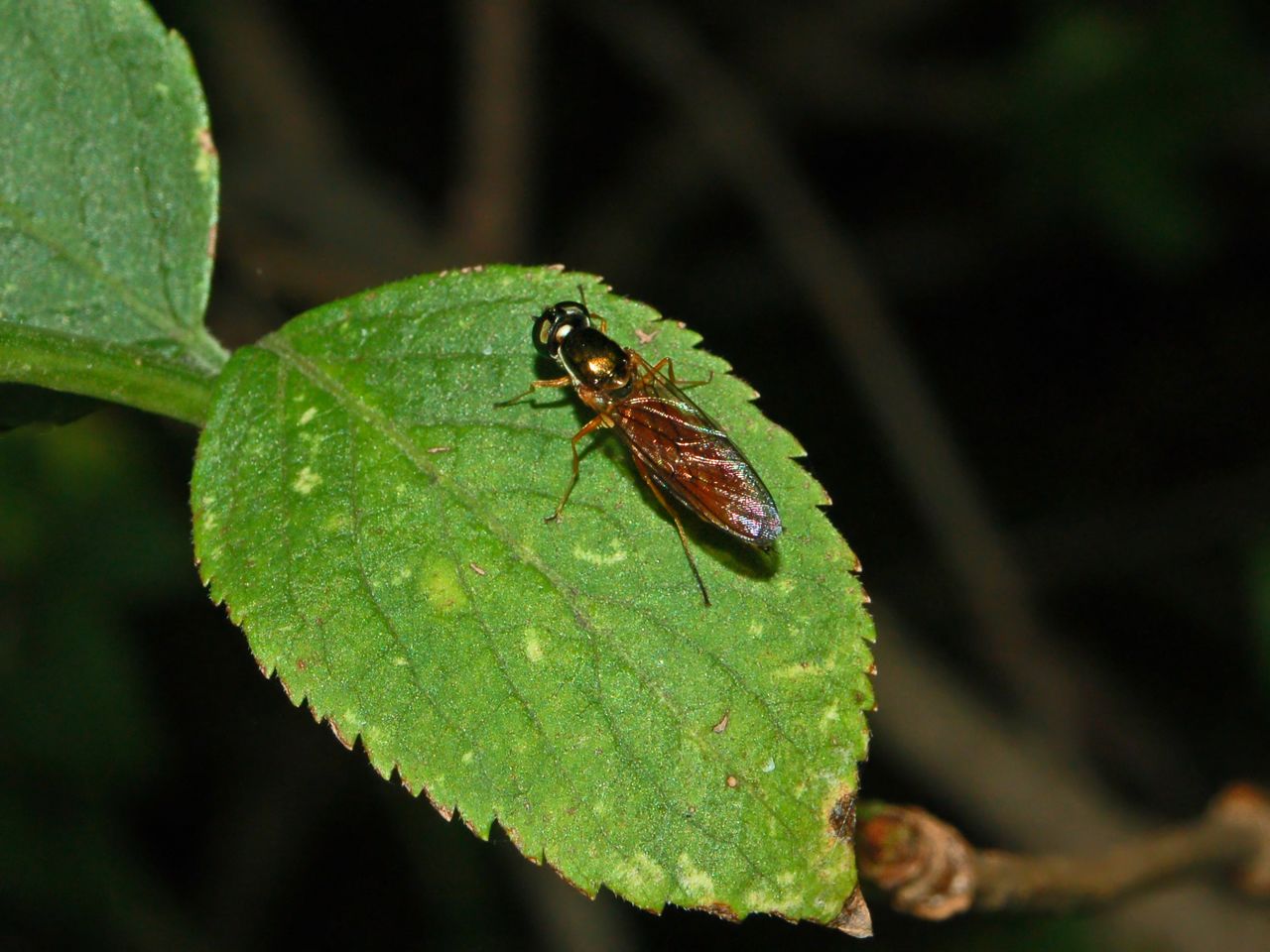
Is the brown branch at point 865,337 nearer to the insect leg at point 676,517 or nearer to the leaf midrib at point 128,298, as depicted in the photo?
the insect leg at point 676,517

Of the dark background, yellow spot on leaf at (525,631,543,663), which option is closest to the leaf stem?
yellow spot on leaf at (525,631,543,663)

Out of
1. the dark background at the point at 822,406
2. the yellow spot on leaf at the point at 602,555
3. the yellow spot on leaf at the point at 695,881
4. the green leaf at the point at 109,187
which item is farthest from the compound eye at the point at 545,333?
the dark background at the point at 822,406

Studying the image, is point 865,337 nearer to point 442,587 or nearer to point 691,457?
point 691,457

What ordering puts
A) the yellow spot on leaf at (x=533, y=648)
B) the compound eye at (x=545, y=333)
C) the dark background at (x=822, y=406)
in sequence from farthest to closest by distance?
the dark background at (x=822, y=406) < the compound eye at (x=545, y=333) < the yellow spot on leaf at (x=533, y=648)

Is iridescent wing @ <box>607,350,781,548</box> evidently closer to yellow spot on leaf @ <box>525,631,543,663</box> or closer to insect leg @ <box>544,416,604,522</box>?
insect leg @ <box>544,416,604,522</box>

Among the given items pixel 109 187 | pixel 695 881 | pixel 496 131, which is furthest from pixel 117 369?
pixel 496 131

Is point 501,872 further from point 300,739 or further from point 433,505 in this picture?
point 433,505

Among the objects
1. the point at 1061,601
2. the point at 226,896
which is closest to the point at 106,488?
the point at 226,896
